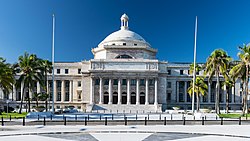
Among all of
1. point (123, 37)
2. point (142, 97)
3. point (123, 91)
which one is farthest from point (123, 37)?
point (142, 97)

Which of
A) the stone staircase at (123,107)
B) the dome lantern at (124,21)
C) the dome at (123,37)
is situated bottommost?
the stone staircase at (123,107)

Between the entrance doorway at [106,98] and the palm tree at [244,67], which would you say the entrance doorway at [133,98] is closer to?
the entrance doorway at [106,98]

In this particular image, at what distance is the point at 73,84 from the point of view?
97.8 metres

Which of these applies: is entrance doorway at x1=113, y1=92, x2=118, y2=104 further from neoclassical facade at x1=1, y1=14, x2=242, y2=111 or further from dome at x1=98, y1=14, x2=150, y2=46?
dome at x1=98, y1=14, x2=150, y2=46

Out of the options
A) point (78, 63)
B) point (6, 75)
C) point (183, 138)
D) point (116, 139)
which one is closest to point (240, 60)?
point (183, 138)

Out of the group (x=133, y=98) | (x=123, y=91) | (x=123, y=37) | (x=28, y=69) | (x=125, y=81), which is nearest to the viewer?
(x=28, y=69)

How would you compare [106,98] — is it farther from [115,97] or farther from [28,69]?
[28,69]

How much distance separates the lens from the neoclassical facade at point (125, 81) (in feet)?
288

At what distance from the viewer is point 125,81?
296 feet

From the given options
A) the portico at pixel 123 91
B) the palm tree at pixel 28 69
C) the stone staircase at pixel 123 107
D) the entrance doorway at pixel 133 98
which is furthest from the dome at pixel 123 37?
the palm tree at pixel 28 69

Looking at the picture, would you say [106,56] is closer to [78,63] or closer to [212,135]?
[78,63]

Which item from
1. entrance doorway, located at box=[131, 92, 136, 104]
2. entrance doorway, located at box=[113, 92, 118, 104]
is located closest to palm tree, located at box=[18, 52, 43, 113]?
entrance doorway, located at box=[113, 92, 118, 104]

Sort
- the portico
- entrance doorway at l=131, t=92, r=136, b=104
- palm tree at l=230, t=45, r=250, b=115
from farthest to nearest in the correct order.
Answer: entrance doorway at l=131, t=92, r=136, b=104, the portico, palm tree at l=230, t=45, r=250, b=115

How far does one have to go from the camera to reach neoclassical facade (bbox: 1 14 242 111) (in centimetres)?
8788
